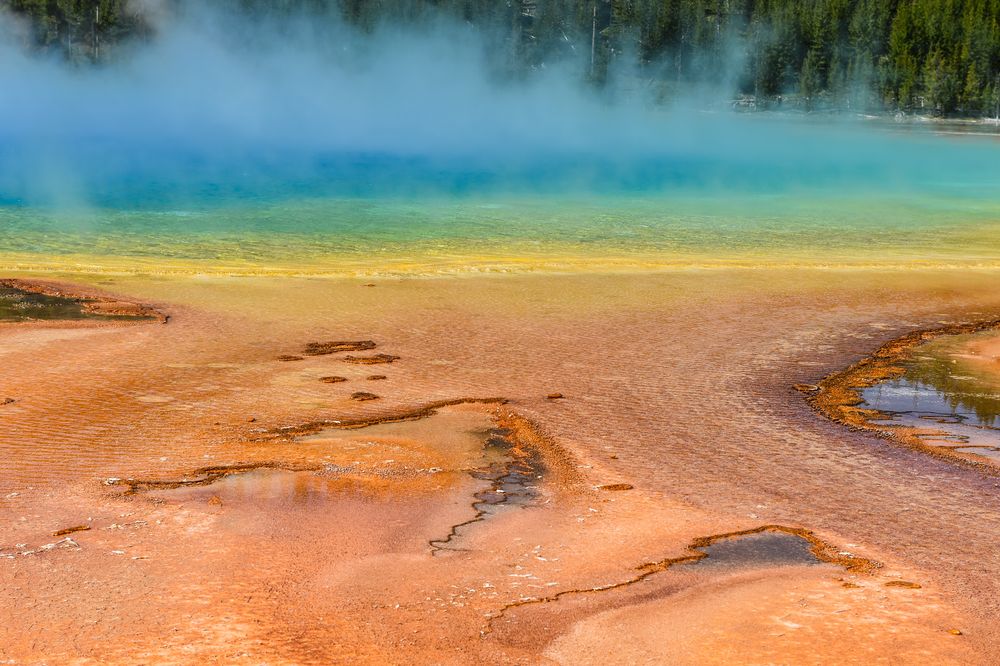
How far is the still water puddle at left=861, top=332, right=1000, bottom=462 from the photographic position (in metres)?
7.60

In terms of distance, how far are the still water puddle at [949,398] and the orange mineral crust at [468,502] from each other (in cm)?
40

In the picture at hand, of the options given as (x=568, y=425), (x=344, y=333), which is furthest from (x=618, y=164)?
(x=568, y=425)

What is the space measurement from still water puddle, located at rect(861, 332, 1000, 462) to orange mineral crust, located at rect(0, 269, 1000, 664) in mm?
402

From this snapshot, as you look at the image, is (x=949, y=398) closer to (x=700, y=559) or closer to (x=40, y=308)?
(x=700, y=559)

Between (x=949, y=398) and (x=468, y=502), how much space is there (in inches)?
162

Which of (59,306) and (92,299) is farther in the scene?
(92,299)

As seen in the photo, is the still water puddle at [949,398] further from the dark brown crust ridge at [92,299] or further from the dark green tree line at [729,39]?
the dark green tree line at [729,39]

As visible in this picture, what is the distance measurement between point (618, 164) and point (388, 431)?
3096 cm

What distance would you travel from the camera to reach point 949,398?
8.53 metres

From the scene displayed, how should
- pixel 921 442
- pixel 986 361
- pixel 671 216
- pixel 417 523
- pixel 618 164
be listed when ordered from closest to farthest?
pixel 417 523 → pixel 921 442 → pixel 986 361 → pixel 671 216 → pixel 618 164

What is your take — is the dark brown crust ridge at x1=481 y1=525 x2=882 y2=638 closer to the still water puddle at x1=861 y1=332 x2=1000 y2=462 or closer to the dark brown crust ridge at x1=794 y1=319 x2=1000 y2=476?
the dark brown crust ridge at x1=794 y1=319 x2=1000 y2=476

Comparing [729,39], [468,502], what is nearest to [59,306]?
[468,502]

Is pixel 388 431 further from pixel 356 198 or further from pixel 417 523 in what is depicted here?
pixel 356 198

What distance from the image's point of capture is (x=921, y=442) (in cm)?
746
